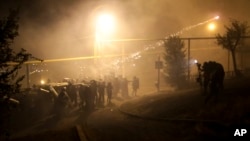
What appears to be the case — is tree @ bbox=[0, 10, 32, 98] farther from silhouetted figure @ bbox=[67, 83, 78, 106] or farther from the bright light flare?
the bright light flare

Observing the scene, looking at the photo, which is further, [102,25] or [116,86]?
[102,25]

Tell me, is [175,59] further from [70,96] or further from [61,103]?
[61,103]

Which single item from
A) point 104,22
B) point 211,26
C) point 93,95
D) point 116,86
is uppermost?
point 211,26

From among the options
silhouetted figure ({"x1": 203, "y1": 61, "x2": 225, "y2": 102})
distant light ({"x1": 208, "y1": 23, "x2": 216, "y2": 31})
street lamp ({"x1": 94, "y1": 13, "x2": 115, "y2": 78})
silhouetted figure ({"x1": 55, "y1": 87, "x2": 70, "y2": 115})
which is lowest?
silhouetted figure ({"x1": 55, "y1": 87, "x2": 70, "y2": 115})

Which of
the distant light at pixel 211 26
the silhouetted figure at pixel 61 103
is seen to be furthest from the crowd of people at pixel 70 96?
the distant light at pixel 211 26

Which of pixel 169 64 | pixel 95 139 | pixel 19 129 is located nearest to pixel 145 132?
pixel 95 139

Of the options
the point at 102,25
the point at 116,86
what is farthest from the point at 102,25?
the point at 116,86

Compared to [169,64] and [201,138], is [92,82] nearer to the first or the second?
[169,64]

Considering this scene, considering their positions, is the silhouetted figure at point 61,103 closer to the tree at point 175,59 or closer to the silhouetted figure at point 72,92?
the silhouetted figure at point 72,92

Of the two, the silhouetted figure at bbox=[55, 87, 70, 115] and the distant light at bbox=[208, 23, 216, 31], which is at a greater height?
the distant light at bbox=[208, 23, 216, 31]

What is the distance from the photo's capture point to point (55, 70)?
42.4m

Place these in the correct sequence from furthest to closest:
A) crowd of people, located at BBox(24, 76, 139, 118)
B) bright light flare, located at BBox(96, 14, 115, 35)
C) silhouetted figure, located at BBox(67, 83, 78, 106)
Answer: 1. bright light flare, located at BBox(96, 14, 115, 35)
2. silhouetted figure, located at BBox(67, 83, 78, 106)
3. crowd of people, located at BBox(24, 76, 139, 118)

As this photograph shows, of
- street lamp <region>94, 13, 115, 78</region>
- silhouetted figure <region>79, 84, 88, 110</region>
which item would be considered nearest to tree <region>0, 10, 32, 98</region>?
silhouetted figure <region>79, 84, 88, 110</region>

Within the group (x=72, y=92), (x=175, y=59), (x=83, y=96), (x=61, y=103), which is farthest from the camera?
(x=175, y=59)
